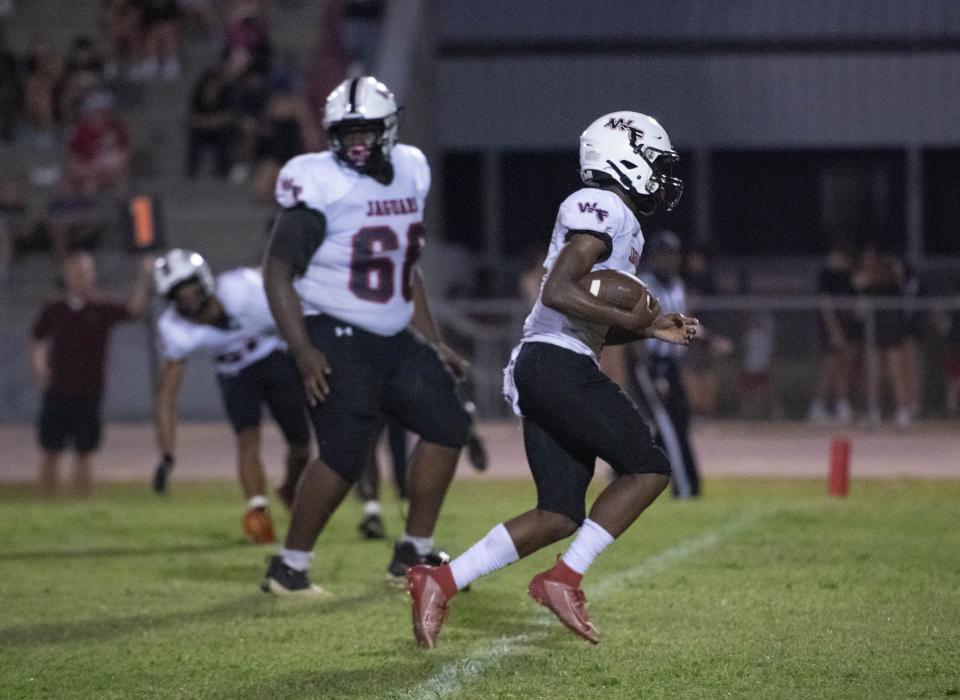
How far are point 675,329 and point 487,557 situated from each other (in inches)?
41.0

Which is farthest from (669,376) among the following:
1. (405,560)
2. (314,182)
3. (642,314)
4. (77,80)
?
(77,80)

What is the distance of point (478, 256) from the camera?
25.5 m

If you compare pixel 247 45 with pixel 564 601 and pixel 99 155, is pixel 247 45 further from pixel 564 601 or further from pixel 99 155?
pixel 564 601

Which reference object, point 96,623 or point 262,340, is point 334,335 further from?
point 262,340

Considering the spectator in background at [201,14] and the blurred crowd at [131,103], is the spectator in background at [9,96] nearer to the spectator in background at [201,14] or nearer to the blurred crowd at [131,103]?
the blurred crowd at [131,103]

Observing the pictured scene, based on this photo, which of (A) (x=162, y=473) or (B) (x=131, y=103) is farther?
(B) (x=131, y=103)

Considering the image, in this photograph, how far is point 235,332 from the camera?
10.2 metres

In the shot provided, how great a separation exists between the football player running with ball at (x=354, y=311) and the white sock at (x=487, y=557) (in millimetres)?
1126

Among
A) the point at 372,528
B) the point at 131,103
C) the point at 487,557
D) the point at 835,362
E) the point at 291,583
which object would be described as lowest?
the point at 835,362

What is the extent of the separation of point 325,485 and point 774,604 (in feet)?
Answer: 6.10

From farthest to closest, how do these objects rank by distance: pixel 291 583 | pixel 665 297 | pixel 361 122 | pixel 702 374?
pixel 702 374 < pixel 665 297 < pixel 291 583 < pixel 361 122

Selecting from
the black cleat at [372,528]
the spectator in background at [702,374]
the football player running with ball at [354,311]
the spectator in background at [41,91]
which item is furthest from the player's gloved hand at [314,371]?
the spectator in background at [41,91]

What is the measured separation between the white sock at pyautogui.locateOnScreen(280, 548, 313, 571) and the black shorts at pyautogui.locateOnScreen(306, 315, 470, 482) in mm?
401

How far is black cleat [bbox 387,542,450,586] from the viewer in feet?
26.1
